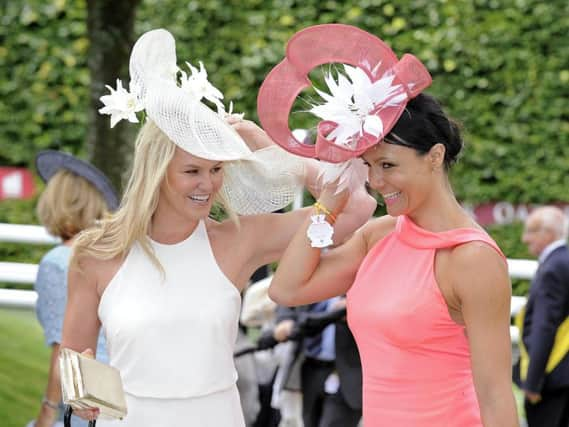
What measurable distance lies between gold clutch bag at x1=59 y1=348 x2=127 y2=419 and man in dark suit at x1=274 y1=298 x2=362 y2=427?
8.11ft

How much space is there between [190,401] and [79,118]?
6.72 meters

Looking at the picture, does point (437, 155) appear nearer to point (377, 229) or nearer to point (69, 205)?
point (377, 229)

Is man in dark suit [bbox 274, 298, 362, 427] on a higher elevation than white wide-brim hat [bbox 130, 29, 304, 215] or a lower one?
lower

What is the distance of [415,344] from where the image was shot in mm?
2680

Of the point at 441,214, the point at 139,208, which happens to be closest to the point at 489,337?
the point at 441,214

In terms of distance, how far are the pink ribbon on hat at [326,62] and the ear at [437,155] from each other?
5.0 inches

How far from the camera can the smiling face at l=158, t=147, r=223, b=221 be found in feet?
9.76

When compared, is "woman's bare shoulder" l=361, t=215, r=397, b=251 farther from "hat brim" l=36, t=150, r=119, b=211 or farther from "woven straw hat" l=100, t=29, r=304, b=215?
"hat brim" l=36, t=150, r=119, b=211

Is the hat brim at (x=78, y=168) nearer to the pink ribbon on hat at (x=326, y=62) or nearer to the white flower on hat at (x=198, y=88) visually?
the white flower on hat at (x=198, y=88)

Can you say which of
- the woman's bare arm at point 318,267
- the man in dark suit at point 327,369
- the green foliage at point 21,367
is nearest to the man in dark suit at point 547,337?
the man in dark suit at point 327,369

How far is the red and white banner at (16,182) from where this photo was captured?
9523 millimetres

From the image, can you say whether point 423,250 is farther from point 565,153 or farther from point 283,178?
point 565,153

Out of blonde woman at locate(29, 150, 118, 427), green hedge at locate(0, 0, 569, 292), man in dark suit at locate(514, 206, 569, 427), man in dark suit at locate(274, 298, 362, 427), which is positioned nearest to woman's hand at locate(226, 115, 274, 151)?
blonde woman at locate(29, 150, 118, 427)

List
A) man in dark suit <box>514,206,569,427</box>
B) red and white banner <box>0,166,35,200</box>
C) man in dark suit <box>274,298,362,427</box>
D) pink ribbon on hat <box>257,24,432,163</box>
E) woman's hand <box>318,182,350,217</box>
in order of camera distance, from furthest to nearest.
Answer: red and white banner <box>0,166,35,200</box>
man in dark suit <box>514,206,569,427</box>
man in dark suit <box>274,298,362,427</box>
woman's hand <box>318,182,350,217</box>
pink ribbon on hat <box>257,24,432,163</box>
